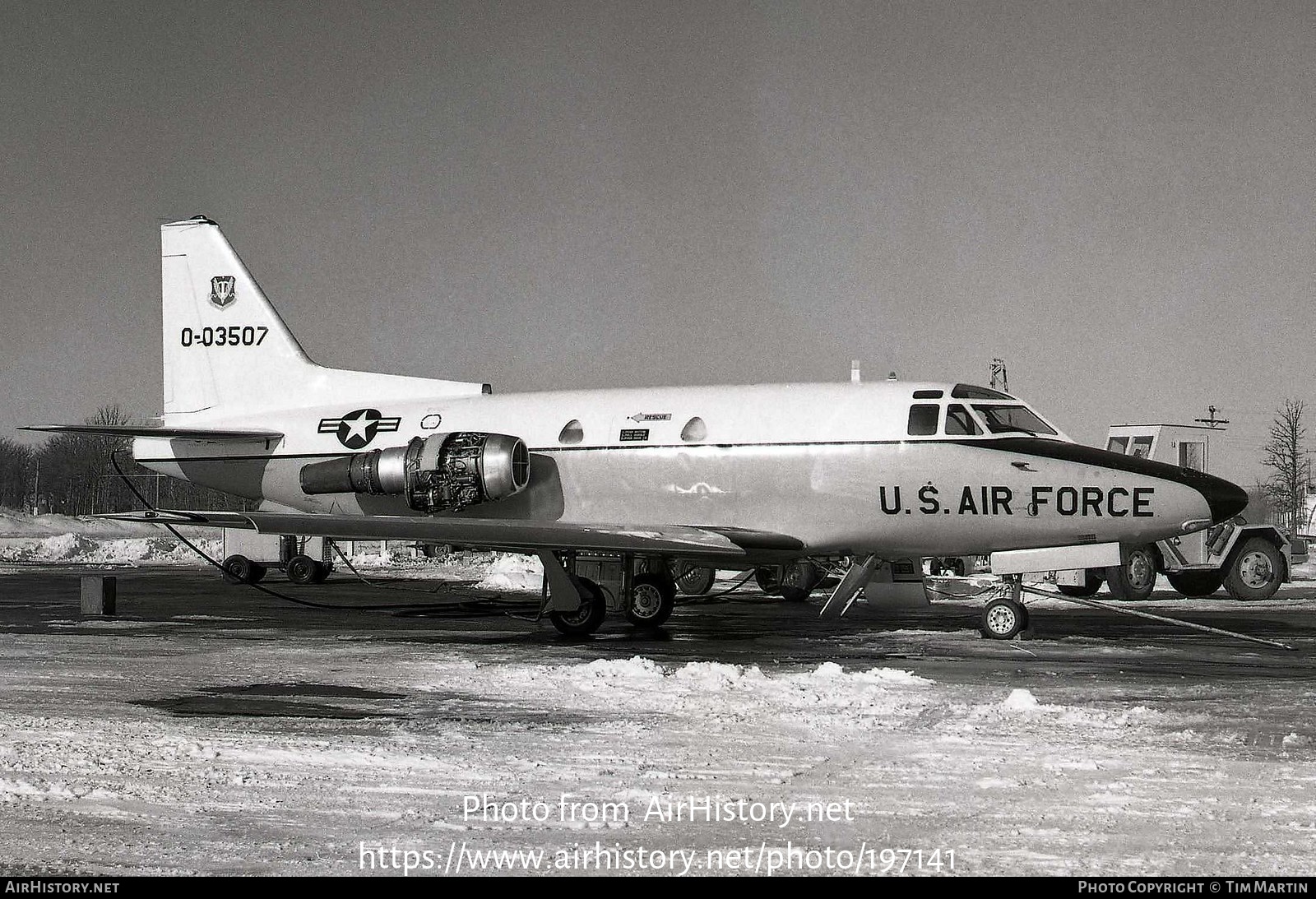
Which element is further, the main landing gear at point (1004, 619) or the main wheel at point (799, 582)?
the main wheel at point (799, 582)

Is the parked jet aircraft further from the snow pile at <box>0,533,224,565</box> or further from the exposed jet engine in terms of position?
the snow pile at <box>0,533,224,565</box>

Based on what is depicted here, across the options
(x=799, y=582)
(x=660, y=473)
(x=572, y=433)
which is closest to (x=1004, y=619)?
(x=660, y=473)

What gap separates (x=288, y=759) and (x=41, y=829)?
1707 millimetres

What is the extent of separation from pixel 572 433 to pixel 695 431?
1.95 metres

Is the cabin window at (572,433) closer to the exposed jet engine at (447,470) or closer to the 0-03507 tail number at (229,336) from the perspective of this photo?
the exposed jet engine at (447,470)

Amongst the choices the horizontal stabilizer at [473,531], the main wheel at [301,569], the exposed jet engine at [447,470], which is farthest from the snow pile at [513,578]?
the horizontal stabilizer at [473,531]

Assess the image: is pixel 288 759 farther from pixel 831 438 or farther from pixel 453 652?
pixel 831 438

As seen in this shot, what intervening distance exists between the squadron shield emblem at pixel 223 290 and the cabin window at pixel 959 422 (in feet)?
41.8

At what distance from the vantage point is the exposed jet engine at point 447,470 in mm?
16656

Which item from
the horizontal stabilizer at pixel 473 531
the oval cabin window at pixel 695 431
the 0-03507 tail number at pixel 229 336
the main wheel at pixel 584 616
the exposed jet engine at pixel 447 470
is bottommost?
the main wheel at pixel 584 616

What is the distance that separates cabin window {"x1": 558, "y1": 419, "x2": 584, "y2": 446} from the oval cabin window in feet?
5.30

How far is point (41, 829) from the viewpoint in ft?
19.0

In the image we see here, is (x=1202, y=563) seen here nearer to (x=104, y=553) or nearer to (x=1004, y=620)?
(x=1004, y=620)
